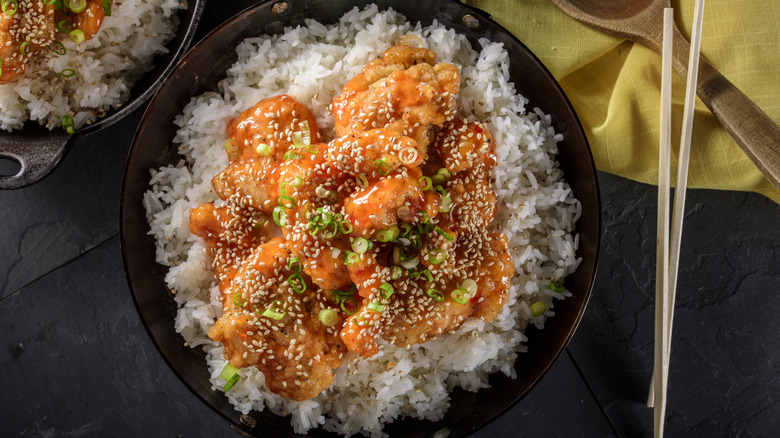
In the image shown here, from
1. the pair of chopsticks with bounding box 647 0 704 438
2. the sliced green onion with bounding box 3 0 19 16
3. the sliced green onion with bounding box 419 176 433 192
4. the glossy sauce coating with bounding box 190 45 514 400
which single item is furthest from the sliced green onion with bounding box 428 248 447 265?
the sliced green onion with bounding box 3 0 19 16

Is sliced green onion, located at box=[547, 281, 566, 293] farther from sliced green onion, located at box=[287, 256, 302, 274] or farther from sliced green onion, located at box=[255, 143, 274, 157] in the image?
sliced green onion, located at box=[255, 143, 274, 157]

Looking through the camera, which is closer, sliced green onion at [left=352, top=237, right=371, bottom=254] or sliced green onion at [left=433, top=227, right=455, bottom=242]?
sliced green onion at [left=352, top=237, right=371, bottom=254]

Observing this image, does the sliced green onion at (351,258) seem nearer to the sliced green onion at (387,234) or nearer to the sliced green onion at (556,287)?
the sliced green onion at (387,234)

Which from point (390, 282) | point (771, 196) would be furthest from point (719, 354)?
point (390, 282)

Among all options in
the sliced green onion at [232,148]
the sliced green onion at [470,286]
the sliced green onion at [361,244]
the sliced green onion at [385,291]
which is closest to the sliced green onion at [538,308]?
the sliced green onion at [470,286]

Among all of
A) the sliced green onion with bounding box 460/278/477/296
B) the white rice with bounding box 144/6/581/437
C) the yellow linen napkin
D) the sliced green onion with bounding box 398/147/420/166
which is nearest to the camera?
the sliced green onion with bounding box 398/147/420/166

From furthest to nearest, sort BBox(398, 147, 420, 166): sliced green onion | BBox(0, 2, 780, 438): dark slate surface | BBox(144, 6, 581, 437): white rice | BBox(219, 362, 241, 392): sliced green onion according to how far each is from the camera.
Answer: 1. BBox(0, 2, 780, 438): dark slate surface
2. BBox(144, 6, 581, 437): white rice
3. BBox(219, 362, 241, 392): sliced green onion
4. BBox(398, 147, 420, 166): sliced green onion

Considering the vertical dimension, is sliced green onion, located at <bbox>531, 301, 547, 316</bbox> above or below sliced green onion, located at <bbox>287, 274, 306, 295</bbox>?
A: below
